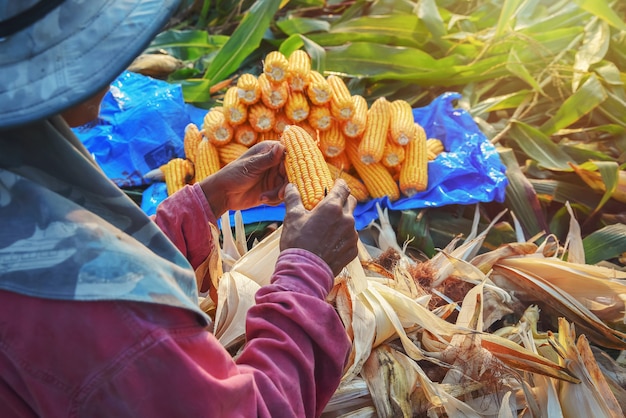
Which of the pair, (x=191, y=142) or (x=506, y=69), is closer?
(x=191, y=142)

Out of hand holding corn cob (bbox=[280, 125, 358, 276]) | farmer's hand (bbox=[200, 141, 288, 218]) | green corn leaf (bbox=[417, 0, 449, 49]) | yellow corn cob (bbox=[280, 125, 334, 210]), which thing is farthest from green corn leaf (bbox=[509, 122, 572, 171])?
hand holding corn cob (bbox=[280, 125, 358, 276])

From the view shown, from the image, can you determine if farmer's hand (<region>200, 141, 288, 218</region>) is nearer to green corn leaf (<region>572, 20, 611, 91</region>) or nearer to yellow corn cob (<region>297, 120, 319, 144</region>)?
yellow corn cob (<region>297, 120, 319, 144</region>)

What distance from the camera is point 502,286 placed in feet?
8.10

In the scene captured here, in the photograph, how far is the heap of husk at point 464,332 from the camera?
186cm

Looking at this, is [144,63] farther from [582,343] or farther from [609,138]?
[582,343]

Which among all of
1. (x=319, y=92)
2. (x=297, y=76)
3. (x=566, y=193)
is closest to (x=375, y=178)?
(x=319, y=92)

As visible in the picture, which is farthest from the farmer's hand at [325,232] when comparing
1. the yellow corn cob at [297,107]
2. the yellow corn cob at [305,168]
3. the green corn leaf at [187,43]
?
the green corn leaf at [187,43]

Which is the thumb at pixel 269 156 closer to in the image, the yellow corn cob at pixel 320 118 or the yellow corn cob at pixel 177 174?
the yellow corn cob at pixel 320 118

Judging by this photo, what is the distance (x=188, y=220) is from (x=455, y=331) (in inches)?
38.7

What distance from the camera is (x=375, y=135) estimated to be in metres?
3.34

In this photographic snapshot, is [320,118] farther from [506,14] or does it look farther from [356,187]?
[506,14]

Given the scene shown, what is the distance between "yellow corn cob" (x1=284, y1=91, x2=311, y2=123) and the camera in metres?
3.30

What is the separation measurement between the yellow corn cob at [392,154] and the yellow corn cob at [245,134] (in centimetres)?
81

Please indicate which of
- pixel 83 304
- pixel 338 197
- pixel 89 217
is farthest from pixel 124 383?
pixel 338 197
